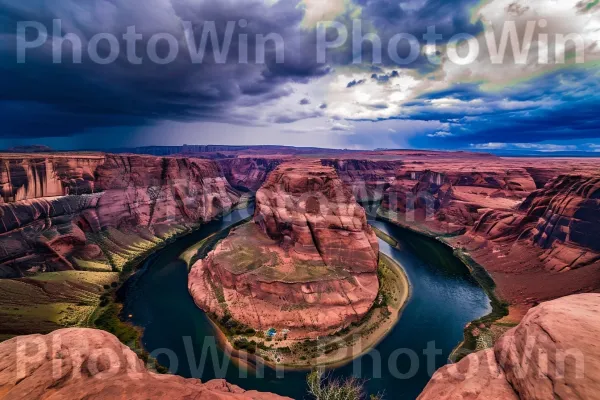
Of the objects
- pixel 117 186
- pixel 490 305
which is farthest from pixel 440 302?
pixel 117 186

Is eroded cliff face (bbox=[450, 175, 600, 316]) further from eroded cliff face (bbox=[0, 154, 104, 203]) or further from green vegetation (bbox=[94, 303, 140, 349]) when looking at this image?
eroded cliff face (bbox=[0, 154, 104, 203])

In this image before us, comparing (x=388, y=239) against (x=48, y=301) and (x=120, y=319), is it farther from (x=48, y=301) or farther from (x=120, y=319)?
(x=48, y=301)

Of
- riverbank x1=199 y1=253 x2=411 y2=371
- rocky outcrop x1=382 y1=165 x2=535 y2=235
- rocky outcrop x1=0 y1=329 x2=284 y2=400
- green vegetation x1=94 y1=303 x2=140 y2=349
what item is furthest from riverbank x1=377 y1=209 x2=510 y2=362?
green vegetation x1=94 y1=303 x2=140 y2=349

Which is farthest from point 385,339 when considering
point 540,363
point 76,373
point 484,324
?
point 76,373

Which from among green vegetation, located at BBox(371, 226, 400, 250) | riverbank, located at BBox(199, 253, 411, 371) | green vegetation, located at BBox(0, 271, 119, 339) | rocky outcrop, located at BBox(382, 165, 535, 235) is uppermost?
rocky outcrop, located at BBox(382, 165, 535, 235)

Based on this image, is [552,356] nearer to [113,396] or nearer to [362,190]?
[113,396]

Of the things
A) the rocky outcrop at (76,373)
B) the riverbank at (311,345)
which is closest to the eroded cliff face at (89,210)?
the riverbank at (311,345)
